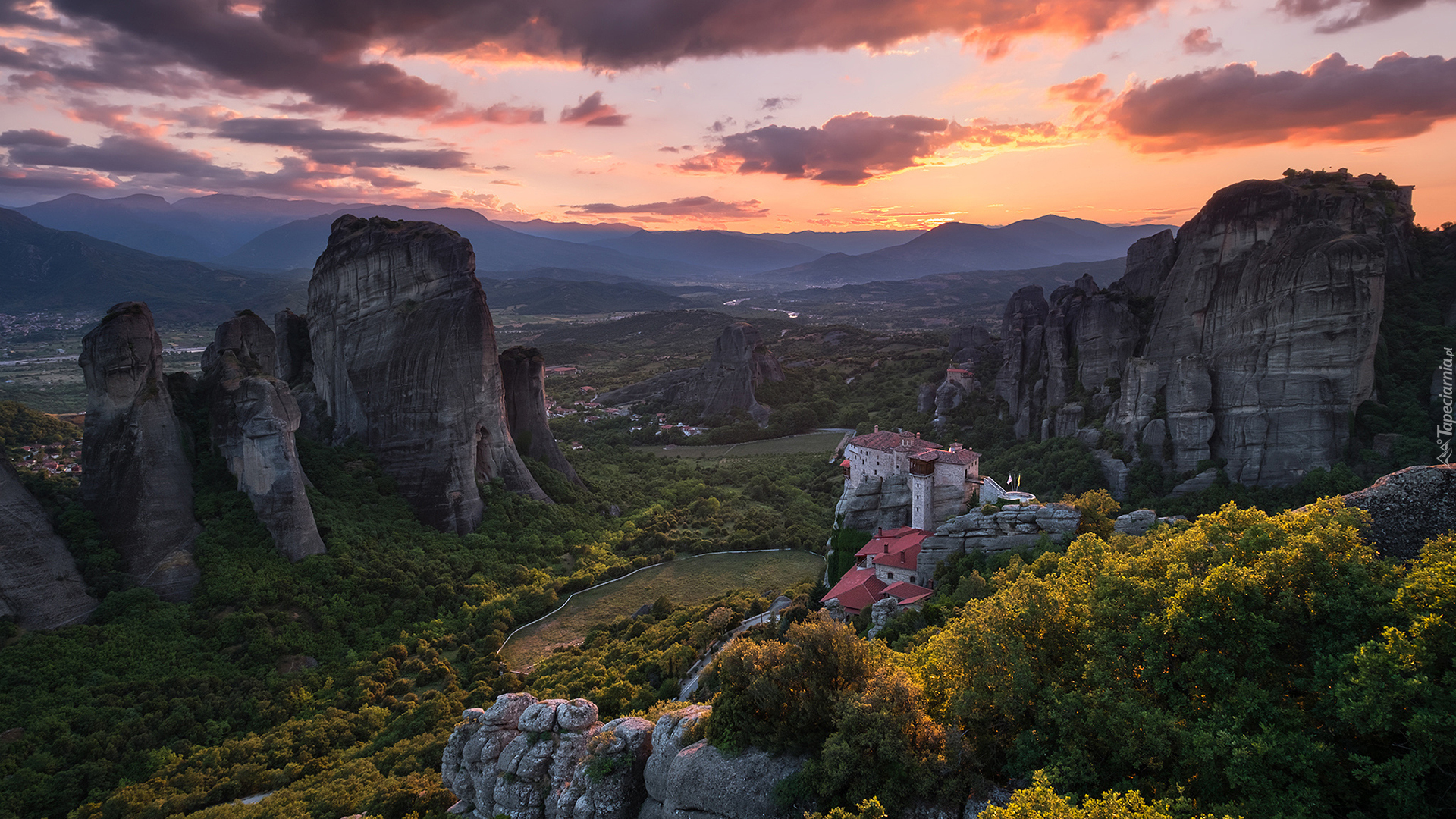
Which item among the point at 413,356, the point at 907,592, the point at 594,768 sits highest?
the point at 413,356

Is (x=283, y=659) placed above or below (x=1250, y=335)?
below

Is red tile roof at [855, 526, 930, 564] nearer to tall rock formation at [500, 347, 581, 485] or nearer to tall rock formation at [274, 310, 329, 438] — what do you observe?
tall rock formation at [500, 347, 581, 485]

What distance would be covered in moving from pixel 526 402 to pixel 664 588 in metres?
22.3

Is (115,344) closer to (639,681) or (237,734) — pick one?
(237,734)

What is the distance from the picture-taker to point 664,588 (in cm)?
4728

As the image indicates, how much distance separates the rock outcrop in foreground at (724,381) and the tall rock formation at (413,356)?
58.7 meters

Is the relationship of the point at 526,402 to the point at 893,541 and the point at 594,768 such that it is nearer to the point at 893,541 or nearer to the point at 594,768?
the point at 893,541

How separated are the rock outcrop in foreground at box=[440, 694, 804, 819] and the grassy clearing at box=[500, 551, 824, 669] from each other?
A: 49.6 feet

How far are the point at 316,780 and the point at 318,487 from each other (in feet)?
69.4

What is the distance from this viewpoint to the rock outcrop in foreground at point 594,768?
54.1 feet

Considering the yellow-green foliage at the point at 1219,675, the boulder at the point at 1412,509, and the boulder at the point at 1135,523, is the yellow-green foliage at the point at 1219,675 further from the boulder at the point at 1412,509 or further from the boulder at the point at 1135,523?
the boulder at the point at 1135,523

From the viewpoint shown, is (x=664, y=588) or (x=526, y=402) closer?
(x=664, y=588)

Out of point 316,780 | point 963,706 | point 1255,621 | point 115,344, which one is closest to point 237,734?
A: point 316,780

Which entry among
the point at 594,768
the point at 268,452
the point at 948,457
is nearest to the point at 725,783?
the point at 594,768
